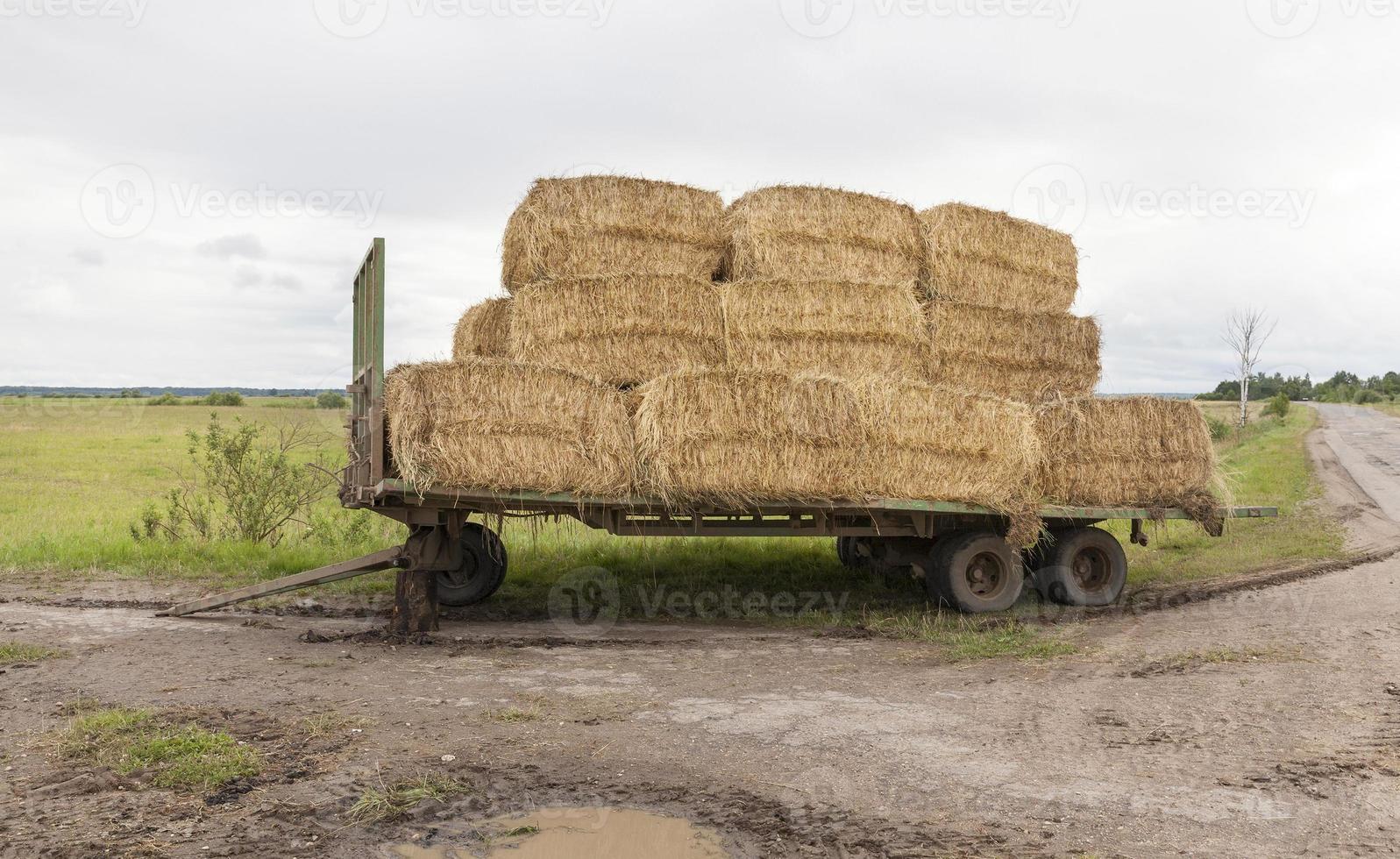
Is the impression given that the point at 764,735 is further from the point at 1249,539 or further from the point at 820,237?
the point at 1249,539

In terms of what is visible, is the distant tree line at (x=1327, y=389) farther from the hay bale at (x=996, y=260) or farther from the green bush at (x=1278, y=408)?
the hay bale at (x=996, y=260)

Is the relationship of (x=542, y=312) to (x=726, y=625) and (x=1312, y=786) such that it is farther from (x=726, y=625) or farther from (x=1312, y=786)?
(x=1312, y=786)

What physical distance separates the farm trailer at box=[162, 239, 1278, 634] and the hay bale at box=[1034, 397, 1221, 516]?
7.4 inches

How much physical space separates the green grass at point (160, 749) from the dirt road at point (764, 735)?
139 mm

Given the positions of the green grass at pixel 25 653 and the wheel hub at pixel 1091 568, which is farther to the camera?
the wheel hub at pixel 1091 568

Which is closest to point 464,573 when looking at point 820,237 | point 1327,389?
point 820,237

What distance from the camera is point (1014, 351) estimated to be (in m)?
10.5

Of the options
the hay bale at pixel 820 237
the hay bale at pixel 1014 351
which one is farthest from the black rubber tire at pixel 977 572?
the hay bale at pixel 820 237

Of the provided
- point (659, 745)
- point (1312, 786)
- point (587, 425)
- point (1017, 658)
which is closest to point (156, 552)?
point (587, 425)

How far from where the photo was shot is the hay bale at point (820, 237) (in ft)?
32.2

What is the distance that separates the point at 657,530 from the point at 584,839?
454 cm

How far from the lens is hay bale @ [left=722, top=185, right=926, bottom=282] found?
9805mm

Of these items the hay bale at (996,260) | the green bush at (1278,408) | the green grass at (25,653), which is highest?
the green bush at (1278,408)

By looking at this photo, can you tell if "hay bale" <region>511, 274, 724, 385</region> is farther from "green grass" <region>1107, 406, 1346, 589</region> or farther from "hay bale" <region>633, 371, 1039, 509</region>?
"green grass" <region>1107, 406, 1346, 589</region>
